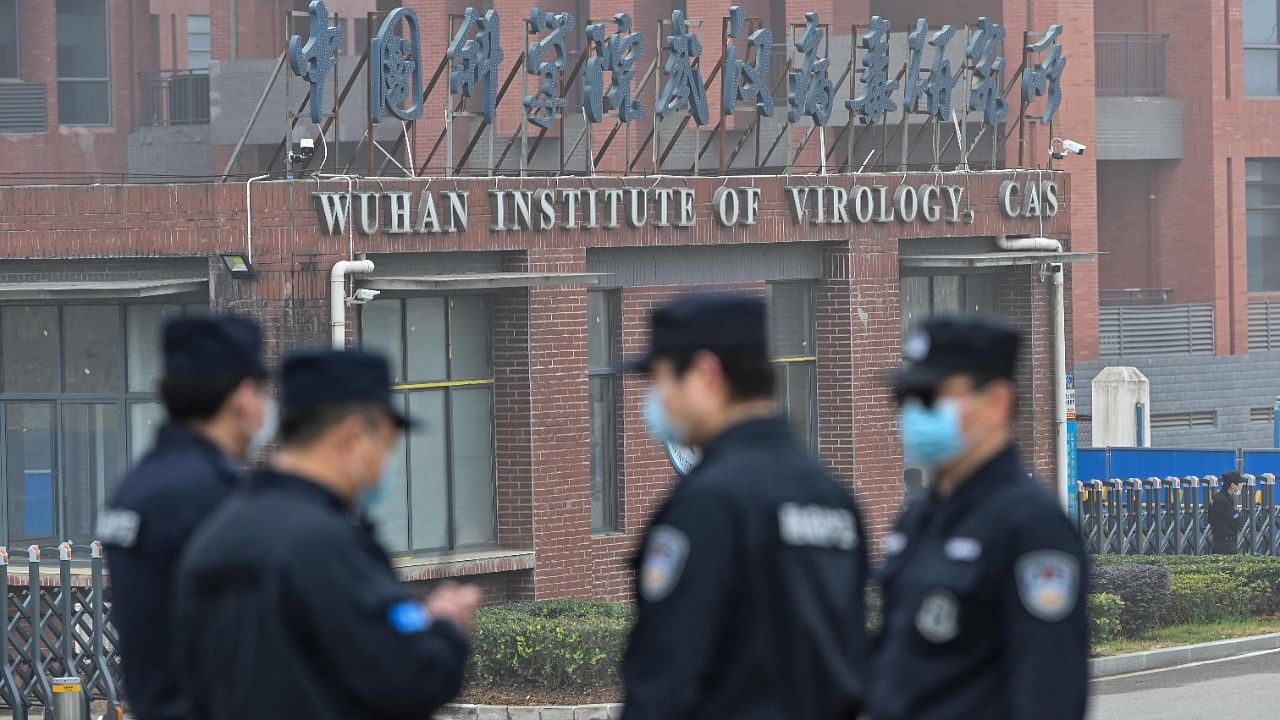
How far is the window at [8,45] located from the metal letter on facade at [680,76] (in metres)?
32.3

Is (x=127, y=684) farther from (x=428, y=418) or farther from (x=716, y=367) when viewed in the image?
(x=428, y=418)

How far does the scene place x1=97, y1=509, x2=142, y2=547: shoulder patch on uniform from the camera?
20.5 ft

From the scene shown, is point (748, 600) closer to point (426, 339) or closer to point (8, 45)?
point (426, 339)

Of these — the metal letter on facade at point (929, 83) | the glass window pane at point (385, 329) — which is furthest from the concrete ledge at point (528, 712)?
the metal letter on facade at point (929, 83)

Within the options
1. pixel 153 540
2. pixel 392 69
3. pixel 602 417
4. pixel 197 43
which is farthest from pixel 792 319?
pixel 197 43

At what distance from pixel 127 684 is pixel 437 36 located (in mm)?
43054

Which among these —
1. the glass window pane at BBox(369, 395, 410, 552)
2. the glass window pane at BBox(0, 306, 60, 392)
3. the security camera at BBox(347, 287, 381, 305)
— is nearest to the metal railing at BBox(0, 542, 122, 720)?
the glass window pane at BBox(0, 306, 60, 392)

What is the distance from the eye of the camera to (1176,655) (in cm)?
2172

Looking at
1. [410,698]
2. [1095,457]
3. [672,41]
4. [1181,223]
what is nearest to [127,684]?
[410,698]

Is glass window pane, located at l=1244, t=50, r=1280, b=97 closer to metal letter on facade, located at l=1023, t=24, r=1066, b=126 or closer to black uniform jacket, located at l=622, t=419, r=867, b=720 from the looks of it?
metal letter on facade, located at l=1023, t=24, r=1066, b=126

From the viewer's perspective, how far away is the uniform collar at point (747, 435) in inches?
203

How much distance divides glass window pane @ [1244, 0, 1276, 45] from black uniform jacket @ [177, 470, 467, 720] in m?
45.6

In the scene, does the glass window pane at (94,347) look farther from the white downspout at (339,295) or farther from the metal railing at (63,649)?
the metal railing at (63,649)

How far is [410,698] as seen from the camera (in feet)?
15.8
